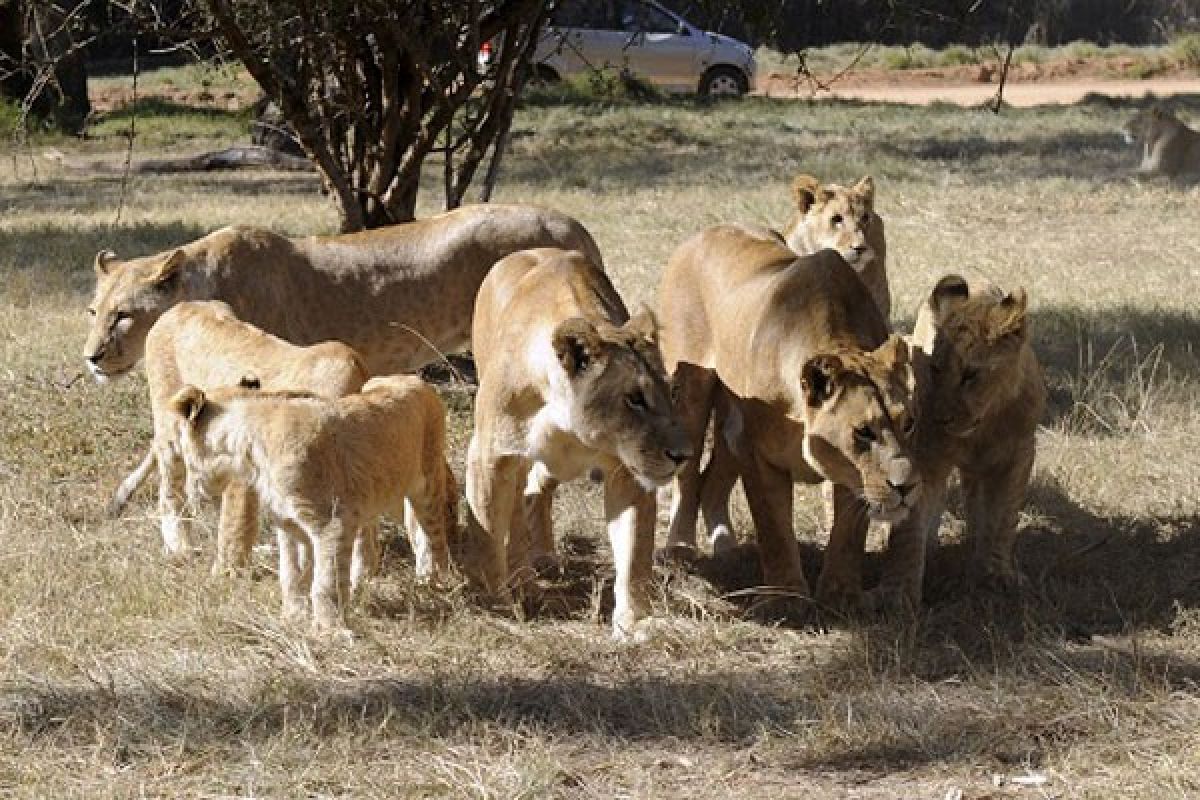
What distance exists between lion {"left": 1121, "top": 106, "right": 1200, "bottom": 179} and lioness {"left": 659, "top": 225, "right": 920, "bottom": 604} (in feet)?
36.5

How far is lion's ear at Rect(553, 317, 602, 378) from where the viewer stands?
17.0 ft

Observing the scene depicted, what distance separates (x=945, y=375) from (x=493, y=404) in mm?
1434

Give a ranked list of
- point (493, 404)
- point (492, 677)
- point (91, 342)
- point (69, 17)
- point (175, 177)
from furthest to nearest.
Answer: point (175, 177)
point (69, 17)
point (91, 342)
point (493, 404)
point (492, 677)

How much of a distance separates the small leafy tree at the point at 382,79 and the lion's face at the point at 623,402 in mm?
3422

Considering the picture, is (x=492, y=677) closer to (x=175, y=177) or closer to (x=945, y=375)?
(x=945, y=375)

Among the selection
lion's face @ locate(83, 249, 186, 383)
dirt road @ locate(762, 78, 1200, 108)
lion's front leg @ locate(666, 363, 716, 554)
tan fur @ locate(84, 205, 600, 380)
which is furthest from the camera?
dirt road @ locate(762, 78, 1200, 108)

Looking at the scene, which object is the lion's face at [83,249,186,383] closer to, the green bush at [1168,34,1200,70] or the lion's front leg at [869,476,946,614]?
the lion's front leg at [869,476,946,614]

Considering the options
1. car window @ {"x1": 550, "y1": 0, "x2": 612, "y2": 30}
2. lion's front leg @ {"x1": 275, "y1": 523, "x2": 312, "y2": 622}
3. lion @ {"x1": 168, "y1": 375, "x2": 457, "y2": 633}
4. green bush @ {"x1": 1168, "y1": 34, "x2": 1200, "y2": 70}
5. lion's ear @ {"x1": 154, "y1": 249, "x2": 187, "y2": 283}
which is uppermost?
car window @ {"x1": 550, "y1": 0, "x2": 612, "y2": 30}

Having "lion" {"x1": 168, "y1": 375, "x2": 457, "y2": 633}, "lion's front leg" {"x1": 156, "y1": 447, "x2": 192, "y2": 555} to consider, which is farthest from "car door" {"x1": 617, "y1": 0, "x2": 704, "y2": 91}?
"lion" {"x1": 168, "y1": 375, "x2": 457, "y2": 633}

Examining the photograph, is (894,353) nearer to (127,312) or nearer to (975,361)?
(975,361)

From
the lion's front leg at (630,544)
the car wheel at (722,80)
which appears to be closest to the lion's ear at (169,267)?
the lion's front leg at (630,544)

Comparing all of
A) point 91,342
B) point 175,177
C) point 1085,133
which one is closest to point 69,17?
point 91,342

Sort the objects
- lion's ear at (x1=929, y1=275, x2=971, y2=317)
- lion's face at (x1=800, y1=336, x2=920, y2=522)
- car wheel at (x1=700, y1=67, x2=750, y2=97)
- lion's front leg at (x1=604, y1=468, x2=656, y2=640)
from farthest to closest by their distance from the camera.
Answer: car wheel at (x1=700, y1=67, x2=750, y2=97) < lion's ear at (x1=929, y1=275, x2=971, y2=317) < lion's front leg at (x1=604, y1=468, x2=656, y2=640) < lion's face at (x1=800, y1=336, x2=920, y2=522)

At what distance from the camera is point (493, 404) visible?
5.61 meters
